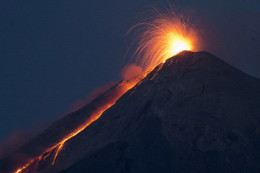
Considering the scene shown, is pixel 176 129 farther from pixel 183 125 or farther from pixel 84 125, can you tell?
pixel 84 125

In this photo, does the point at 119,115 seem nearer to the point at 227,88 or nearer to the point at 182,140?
the point at 182,140

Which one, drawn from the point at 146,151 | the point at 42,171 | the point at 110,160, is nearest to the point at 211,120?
the point at 146,151

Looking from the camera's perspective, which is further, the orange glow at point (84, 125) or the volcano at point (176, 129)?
the orange glow at point (84, 125)

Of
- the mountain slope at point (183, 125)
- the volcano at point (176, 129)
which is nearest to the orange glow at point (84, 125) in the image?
the volcano at point (176, 129)

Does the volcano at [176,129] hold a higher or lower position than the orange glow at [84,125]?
lower

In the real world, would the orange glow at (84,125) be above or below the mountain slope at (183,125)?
above

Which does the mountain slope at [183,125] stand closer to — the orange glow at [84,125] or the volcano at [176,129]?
the volcano at [176,129]

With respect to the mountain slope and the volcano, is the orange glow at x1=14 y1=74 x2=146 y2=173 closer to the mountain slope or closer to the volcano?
the volcano

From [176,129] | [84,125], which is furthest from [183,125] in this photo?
[84,125]

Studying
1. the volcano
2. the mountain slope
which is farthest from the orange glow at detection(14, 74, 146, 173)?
the mountain slope
